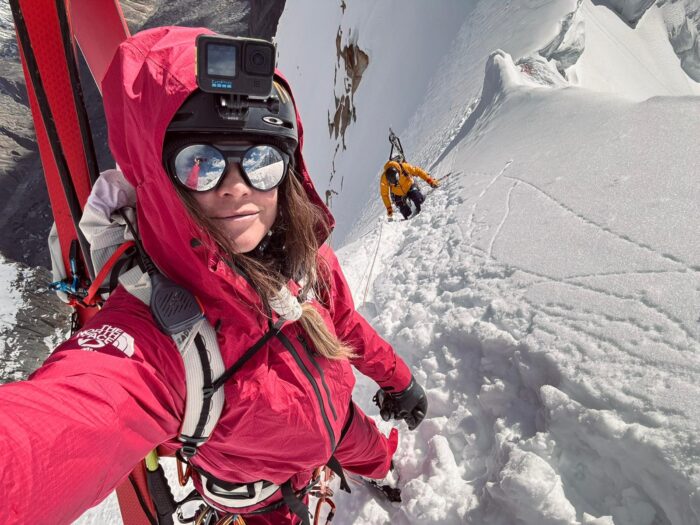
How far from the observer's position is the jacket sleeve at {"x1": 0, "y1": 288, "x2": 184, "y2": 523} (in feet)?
2.06

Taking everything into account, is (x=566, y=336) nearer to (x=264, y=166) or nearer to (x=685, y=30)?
(x=264, y=166)

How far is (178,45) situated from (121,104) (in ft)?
0.65

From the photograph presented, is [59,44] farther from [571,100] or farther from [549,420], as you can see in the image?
[571,100]

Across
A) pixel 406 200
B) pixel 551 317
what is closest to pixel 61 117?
pixel 551 317

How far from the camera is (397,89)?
9844mm

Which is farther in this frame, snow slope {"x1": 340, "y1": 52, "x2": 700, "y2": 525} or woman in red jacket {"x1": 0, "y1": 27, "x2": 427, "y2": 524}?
snow slope {"x1": 340, "y1": 52, "x2": 700, "y2": 525}

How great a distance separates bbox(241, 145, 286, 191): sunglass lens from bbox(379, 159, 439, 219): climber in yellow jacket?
3.75m

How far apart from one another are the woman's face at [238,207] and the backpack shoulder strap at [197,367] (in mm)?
191

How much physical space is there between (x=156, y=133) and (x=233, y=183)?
19 cm

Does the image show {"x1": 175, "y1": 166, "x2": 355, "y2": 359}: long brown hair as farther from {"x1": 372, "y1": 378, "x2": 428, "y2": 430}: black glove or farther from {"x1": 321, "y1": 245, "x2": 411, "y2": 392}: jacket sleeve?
{"x1": 372, "y1": 378, "x2": 428, "y2": 430}: black glove

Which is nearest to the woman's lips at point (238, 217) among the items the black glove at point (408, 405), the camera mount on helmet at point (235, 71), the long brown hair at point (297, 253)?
the long brown hair at point (297, 253)

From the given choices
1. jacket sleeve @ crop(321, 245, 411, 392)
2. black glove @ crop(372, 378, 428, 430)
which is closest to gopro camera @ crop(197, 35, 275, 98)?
jacket sleeve @ crop(321, 245, 411, 392)

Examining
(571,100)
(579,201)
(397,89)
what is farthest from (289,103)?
(397,89)

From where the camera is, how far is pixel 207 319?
97 centimetres
